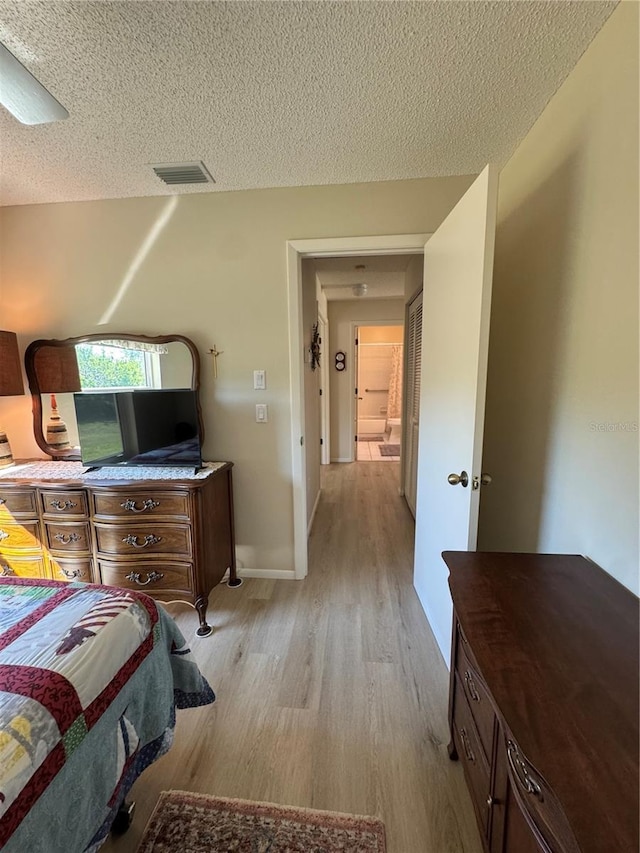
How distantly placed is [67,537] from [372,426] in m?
6.05

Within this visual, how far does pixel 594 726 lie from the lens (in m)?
0.60

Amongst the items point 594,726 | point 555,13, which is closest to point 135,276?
point 555,13

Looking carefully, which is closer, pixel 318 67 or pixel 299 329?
pixel 318 67

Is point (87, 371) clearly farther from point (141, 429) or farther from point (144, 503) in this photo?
point (144, 503)

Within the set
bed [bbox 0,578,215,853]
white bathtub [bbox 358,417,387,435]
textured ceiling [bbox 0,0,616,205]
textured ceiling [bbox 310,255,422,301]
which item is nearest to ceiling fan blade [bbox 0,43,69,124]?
textured ceiling [bbox 0,0,616,205]

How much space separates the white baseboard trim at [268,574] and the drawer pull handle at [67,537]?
904mm

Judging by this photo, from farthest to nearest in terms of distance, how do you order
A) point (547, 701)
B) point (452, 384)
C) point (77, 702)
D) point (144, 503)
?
point (144, 503), point (452, 384), point (77, 702), point (547, 701)

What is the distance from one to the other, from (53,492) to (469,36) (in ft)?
8.39

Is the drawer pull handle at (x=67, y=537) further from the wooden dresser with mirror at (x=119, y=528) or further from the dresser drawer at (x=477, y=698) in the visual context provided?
the dresser drawer at (x=477, y=698)

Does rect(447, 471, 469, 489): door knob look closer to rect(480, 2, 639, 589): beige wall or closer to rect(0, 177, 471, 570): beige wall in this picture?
rect(480, 2, 639, 589): beige wall

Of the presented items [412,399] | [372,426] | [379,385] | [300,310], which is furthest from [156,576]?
[379,385]

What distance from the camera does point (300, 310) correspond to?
82.3 inches

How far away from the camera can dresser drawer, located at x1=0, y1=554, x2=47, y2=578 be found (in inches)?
75.6

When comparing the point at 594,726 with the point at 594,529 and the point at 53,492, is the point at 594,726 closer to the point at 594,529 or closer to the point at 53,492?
the point at 594,529
